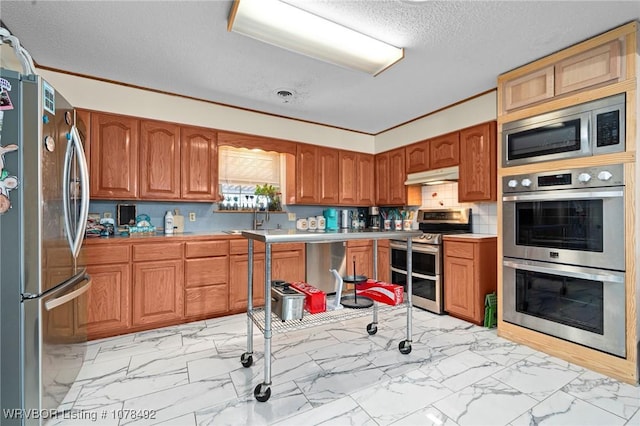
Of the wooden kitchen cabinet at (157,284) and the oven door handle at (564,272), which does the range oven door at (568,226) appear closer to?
the oven door handle at (564,272)

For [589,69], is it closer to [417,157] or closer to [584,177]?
[584,177]

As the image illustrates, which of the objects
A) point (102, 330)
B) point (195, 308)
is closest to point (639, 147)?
point (195, 308)

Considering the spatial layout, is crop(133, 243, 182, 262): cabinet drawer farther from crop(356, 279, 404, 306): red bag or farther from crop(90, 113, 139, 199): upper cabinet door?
crop(356, 279, 404, 306): red bag

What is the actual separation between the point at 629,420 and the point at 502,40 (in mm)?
2521

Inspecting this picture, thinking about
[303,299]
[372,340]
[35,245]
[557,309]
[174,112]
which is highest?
[174,112]

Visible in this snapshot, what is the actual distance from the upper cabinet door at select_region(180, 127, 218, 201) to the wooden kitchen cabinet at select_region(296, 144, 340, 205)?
1.13m

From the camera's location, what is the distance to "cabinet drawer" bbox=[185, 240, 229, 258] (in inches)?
120

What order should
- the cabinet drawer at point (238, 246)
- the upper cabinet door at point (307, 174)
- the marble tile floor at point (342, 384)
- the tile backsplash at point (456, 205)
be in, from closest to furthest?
the marble tile floor at point (342, 384) < the cabinet drawer at point (238, 246) < the tile backsplash at point (456, 205) < the upper cabinet door at point (307, 174)

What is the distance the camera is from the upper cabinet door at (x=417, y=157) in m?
3.88

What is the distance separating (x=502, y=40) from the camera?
7.26ft

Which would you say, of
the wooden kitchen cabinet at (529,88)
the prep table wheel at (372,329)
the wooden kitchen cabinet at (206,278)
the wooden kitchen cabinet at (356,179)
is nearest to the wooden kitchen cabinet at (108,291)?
the wooden kitchen cabinet at (206,278)

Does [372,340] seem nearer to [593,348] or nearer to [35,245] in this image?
[593,348]

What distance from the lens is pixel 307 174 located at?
4.16 metres

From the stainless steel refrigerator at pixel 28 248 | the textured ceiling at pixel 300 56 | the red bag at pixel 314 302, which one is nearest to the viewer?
the stainless steel refrigerator at pixel 28 248
